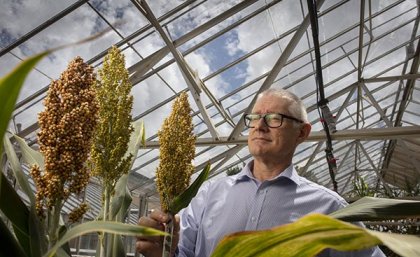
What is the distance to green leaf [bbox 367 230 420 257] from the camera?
0.44 meters

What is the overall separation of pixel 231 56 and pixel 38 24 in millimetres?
3116

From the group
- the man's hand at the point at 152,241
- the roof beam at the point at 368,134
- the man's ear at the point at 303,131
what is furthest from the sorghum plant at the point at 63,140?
the roof beam at the point at 368,134

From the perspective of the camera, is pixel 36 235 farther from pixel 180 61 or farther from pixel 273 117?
pixel 180 61

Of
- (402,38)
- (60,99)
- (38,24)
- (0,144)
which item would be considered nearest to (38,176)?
(60,99)

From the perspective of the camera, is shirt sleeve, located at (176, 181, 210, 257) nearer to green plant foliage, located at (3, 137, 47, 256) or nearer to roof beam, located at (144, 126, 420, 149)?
green plant foliage, located at (3, 137, 47, 256)

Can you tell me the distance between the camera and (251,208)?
68.3 inches

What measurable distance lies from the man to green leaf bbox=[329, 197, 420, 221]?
991 mm

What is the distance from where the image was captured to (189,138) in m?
0.87

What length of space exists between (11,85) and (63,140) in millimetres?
257

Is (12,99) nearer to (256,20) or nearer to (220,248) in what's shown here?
(220,248)

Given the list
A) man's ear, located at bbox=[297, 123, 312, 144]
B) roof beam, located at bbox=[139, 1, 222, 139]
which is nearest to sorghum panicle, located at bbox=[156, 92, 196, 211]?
man's ear, located at bbox=[297, 123, 312, 144]

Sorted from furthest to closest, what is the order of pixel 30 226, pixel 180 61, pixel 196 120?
pixel 196 120 → pixel 180 61 → pixel 30 226

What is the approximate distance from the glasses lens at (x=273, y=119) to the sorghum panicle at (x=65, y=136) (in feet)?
3.66

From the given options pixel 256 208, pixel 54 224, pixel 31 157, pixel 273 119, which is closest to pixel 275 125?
pixel 273 119
